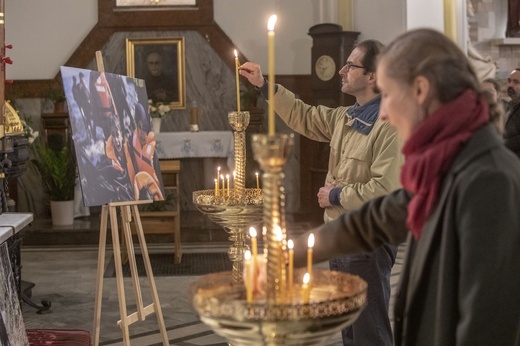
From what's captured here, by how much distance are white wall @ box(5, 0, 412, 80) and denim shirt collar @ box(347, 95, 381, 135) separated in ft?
25.8

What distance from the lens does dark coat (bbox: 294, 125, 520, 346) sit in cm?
202

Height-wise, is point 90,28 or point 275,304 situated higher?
point 90,28

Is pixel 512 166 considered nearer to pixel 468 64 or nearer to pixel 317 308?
pixel 468 64

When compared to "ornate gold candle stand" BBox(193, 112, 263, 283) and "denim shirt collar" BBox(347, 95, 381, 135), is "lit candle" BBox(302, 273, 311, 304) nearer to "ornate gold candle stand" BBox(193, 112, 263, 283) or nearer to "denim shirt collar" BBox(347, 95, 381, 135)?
"ornate gold candle stand" BBox(193, 112, 263, 283)

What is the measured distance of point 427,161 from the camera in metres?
2.09

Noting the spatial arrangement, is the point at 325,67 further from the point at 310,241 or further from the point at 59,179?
the point at 310,241

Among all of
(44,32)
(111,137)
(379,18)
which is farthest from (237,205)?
(44,32)

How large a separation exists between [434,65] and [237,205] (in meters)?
1.90

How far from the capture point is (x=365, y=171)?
4.01 metres

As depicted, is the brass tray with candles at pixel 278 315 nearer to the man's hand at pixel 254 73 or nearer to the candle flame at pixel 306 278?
the candle flame at pixel 306 278

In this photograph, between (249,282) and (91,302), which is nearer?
(249,282)

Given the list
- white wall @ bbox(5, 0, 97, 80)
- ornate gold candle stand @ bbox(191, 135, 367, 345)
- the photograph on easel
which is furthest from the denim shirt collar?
white wall @ bbox(5, 0, 97, 80)

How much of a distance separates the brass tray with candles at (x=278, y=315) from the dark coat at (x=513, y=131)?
5317mm

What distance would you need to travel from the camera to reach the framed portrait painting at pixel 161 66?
39.1ft
